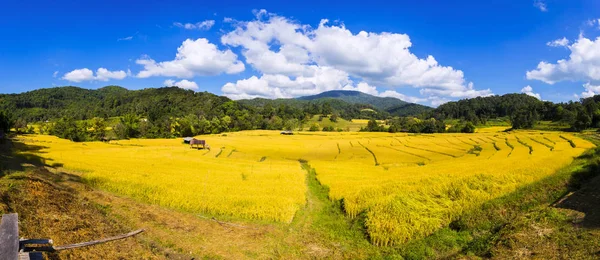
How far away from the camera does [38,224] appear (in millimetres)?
10555

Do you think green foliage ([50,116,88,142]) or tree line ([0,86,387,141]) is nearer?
green foliage ([50,116,88,142])

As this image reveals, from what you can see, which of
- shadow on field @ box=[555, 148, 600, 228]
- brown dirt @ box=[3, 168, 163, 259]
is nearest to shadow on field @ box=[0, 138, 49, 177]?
brown dirt @ box=[3, 168, 163, 259]

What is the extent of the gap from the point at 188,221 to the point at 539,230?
17070 millimetres

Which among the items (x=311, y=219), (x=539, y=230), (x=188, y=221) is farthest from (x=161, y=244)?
(x=539, y=230)

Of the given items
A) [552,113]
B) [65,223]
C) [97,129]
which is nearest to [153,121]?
[97,129]

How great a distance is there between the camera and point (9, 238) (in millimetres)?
5586

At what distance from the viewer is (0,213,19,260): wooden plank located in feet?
17.7

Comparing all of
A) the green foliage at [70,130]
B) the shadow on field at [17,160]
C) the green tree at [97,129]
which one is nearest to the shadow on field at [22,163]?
the shadow on field at [17,160]

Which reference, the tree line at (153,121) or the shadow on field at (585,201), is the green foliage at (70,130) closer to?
the tree line at (153,121)

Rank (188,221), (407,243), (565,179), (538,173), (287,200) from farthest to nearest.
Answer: (538,173) → (287,200) → (565,179) → (188,221) → (407,243)

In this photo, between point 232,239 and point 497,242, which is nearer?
point 497,242

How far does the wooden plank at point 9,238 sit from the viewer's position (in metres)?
5.40

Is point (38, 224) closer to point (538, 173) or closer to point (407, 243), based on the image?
point (407, 243)

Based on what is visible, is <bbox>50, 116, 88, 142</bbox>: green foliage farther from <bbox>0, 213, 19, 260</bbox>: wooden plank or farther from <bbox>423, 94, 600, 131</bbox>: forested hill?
<bbox>423, 94, 600, 131</bbox>: forested hill
